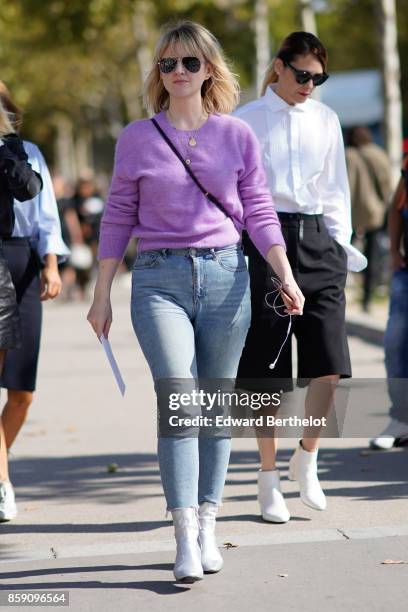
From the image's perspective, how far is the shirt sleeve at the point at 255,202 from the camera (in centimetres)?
516

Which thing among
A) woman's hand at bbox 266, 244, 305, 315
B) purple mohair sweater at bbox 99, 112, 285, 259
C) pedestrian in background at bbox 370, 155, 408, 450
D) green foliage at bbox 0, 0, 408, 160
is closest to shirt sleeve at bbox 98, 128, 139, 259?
purple mohair sweater at bbox 99, 112, 285, 259

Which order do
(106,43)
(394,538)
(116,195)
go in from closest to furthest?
(116,195), (394,538), (106,43)

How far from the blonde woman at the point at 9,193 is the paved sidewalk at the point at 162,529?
0.88 m

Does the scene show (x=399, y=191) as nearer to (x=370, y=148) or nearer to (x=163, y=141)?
(x=163, y=141)

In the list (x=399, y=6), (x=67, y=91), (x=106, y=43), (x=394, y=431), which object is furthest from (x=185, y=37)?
(x=67, y=91)

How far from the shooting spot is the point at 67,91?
1955 inches

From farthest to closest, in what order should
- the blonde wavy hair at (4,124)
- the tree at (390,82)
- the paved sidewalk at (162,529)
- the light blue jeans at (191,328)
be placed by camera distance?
the tree at (390,82) → the blonde wavy hair at (4,124) → the light blue jeans at (191,328) → the paved sidewalk at (162,529)

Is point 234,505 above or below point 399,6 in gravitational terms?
below

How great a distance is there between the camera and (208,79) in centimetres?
526

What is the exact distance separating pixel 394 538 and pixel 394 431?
222cm

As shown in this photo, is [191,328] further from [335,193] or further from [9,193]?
[335,193]

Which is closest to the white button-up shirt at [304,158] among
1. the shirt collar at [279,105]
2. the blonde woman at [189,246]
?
the shirt collar at [279,105]

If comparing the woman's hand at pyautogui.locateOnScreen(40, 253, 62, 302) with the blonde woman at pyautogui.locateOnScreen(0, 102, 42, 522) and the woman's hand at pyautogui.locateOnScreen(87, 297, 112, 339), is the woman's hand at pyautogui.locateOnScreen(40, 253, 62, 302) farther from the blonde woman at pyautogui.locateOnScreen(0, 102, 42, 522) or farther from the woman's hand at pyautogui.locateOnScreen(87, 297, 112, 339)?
the woman's hand at pyautogui.locateOnScreen(87, 297, 112, 339)

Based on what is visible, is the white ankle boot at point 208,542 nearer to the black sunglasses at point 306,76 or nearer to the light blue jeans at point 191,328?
the light blue jeans at point 191,328
